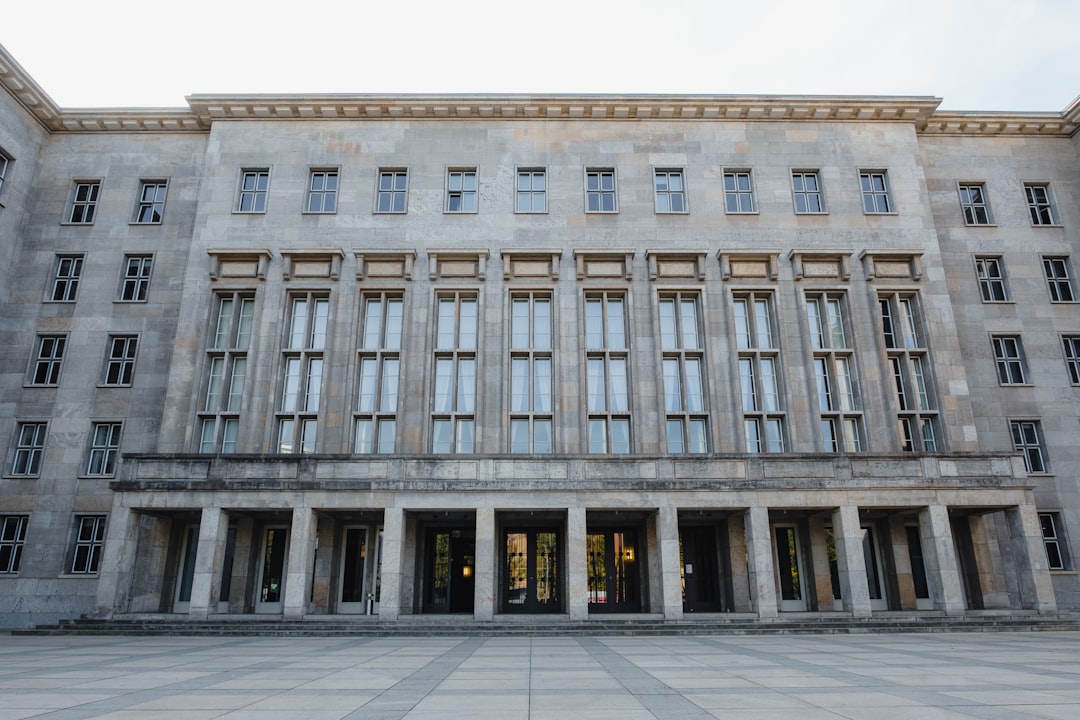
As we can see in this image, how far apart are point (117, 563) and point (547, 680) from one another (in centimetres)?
1768

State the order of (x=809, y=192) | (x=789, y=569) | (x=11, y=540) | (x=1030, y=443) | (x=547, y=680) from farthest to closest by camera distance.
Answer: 1. (x=809, y=192)
2. (x=1030, y=443)
3. (x=11, y=540)
4. (x=789, y=569)
5. (x=547, y=680)

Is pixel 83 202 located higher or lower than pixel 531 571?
higher

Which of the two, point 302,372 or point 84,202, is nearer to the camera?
point 302,372

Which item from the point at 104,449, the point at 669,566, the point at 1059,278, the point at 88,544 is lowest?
the point at 669,566

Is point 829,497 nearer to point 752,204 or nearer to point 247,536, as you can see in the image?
point 752,204

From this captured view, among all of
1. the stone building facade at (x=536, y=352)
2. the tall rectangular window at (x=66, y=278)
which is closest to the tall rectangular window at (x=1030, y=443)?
the stone building facade at (x=536, y=352)

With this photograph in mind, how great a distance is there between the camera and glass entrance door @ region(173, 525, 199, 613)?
24797 mm

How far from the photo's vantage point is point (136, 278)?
29.0 m

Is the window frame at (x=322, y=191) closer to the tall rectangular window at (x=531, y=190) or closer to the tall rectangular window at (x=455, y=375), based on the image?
the tall rectangular window at (x=455, y=375)

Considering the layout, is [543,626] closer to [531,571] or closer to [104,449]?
[531,571]

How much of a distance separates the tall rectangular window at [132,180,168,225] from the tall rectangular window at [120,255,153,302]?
176 centimetres

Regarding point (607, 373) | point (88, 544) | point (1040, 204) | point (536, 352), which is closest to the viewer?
point (88, 544)

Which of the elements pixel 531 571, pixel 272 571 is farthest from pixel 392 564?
pixel 272 571

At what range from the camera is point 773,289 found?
27422mm
